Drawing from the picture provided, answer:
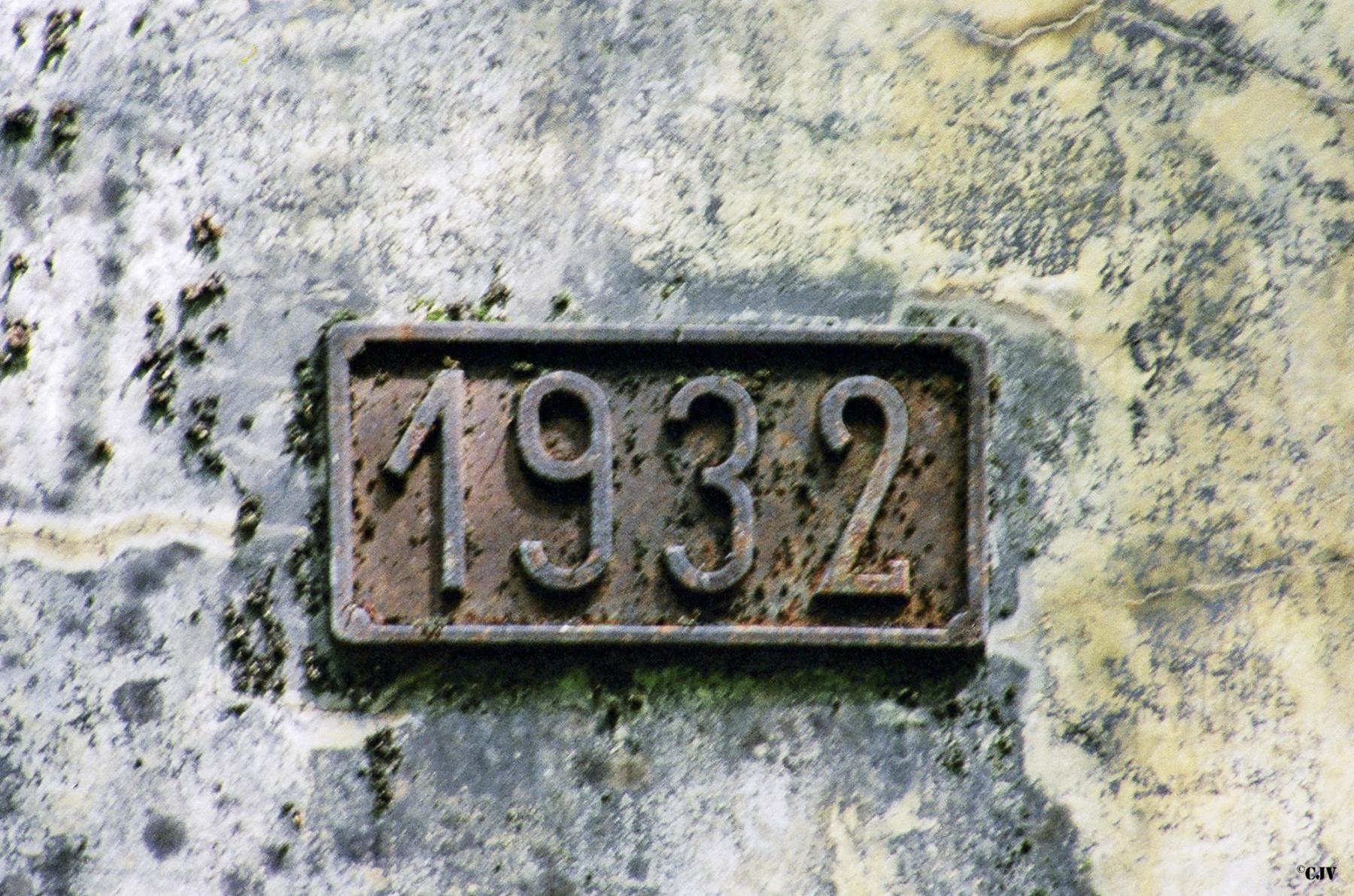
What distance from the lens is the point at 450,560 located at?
1.33 meters

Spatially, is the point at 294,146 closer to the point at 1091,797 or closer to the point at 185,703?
the point at 185,703

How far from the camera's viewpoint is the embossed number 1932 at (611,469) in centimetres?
133

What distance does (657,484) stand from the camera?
4.45ft

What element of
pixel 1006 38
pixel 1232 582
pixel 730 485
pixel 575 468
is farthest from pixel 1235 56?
pixel 575 468

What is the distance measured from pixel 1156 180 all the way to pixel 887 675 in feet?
2.24

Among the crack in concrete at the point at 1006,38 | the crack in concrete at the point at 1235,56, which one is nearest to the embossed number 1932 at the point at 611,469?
the crack in concrete at the point at 1006,38

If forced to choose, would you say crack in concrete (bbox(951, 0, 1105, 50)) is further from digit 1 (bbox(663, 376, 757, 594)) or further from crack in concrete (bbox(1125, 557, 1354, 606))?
crack in concrete (bbox(1125, 557, 1354, 606))

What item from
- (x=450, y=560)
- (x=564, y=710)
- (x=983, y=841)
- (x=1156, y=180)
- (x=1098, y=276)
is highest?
(x=1156, y=180)

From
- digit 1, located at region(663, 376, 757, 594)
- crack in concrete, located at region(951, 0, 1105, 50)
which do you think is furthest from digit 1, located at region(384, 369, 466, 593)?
crack in concrete, located at region(951, 0, 1105, 50)

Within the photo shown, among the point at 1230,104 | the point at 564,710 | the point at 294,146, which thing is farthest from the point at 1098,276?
the point at 294,146

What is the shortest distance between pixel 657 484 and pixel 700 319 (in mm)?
205

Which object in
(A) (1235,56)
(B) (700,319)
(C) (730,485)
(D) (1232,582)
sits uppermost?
(A) (1235,56)

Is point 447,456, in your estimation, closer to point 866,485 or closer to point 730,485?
point 730,485

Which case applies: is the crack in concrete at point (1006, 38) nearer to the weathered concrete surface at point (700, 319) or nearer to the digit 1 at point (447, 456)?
the weathered concrete surface at point (700, 319)
